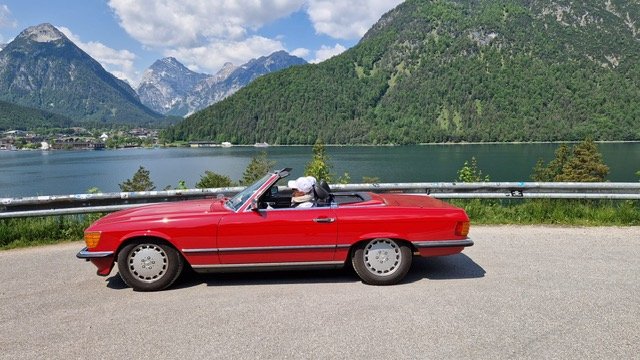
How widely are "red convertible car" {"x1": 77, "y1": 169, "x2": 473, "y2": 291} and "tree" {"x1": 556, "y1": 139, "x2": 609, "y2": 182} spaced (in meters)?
48.2

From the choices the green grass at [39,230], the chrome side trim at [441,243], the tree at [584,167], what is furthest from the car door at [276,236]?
the tree at [584,167]

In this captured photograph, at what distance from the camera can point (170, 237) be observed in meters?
4.94

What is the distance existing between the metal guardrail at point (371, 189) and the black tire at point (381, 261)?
236 cm

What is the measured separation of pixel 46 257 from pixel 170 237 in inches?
113

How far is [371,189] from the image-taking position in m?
8.84

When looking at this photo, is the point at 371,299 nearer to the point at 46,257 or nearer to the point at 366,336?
the point at 366,336

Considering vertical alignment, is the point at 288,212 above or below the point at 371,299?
above

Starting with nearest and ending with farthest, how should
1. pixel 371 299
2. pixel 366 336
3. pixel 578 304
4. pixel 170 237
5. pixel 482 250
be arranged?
pixel 366 336, pixel 578 304, pixel 371 299, pixel 170 237, pixel 482 250

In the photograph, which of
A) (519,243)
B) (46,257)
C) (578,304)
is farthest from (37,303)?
(519,243)

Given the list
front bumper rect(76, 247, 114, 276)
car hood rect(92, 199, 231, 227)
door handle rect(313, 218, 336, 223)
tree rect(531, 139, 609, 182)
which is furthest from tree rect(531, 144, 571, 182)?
front bumper rect(76, 247, 114, 276)

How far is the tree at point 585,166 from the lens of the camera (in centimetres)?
4750

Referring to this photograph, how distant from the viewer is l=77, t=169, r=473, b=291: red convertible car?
4.93 meters

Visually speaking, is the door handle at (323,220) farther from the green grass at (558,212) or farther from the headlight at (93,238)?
the green grass at (558,212)

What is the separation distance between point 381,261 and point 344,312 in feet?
3.29
